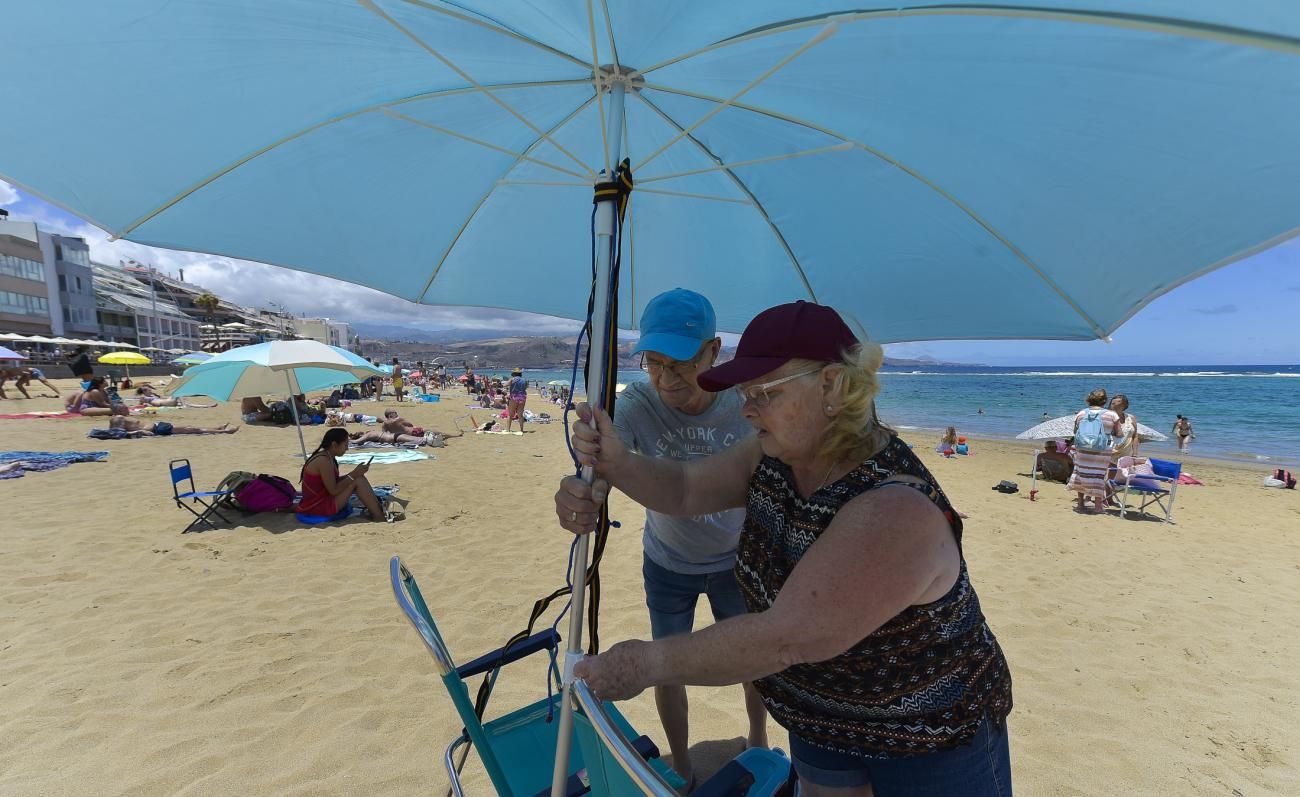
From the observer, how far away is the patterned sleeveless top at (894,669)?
113cm

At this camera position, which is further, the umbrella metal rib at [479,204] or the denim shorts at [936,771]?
the umbrella metal rib at [479,204]

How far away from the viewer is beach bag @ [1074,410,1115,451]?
24.9ft

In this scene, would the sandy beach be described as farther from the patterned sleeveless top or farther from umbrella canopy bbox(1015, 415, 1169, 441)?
umbrella canopy bbox(1015, 415, 1169, 441)

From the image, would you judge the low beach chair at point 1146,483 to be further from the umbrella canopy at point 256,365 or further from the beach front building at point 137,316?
the beach front building at point 137,316

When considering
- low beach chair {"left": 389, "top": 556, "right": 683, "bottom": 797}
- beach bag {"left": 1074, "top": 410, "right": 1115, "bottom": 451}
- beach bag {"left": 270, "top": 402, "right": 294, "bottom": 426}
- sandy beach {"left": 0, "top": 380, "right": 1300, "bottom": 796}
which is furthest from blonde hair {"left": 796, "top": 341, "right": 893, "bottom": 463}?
beach bag {"left": 270, "top": 402, "right": 294, "bottom": 426}

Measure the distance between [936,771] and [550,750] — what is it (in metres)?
1.26

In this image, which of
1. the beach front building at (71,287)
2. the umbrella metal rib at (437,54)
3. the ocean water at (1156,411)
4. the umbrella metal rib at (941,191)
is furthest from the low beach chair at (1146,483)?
the beach front building at (71,287)

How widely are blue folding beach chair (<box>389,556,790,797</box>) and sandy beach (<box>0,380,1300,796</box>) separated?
2.38 feet

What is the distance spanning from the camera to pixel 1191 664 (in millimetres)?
3645

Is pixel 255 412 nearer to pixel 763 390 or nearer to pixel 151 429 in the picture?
pixel 151 429

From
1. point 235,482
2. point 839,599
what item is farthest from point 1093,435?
point 235,482

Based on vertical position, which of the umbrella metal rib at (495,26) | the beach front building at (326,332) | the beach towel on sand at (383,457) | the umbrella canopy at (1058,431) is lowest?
the umbrella canopy at (1058,431)

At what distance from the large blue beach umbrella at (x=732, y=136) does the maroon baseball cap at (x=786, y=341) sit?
1.24 feet

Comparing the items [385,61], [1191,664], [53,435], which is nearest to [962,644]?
[385,61]
